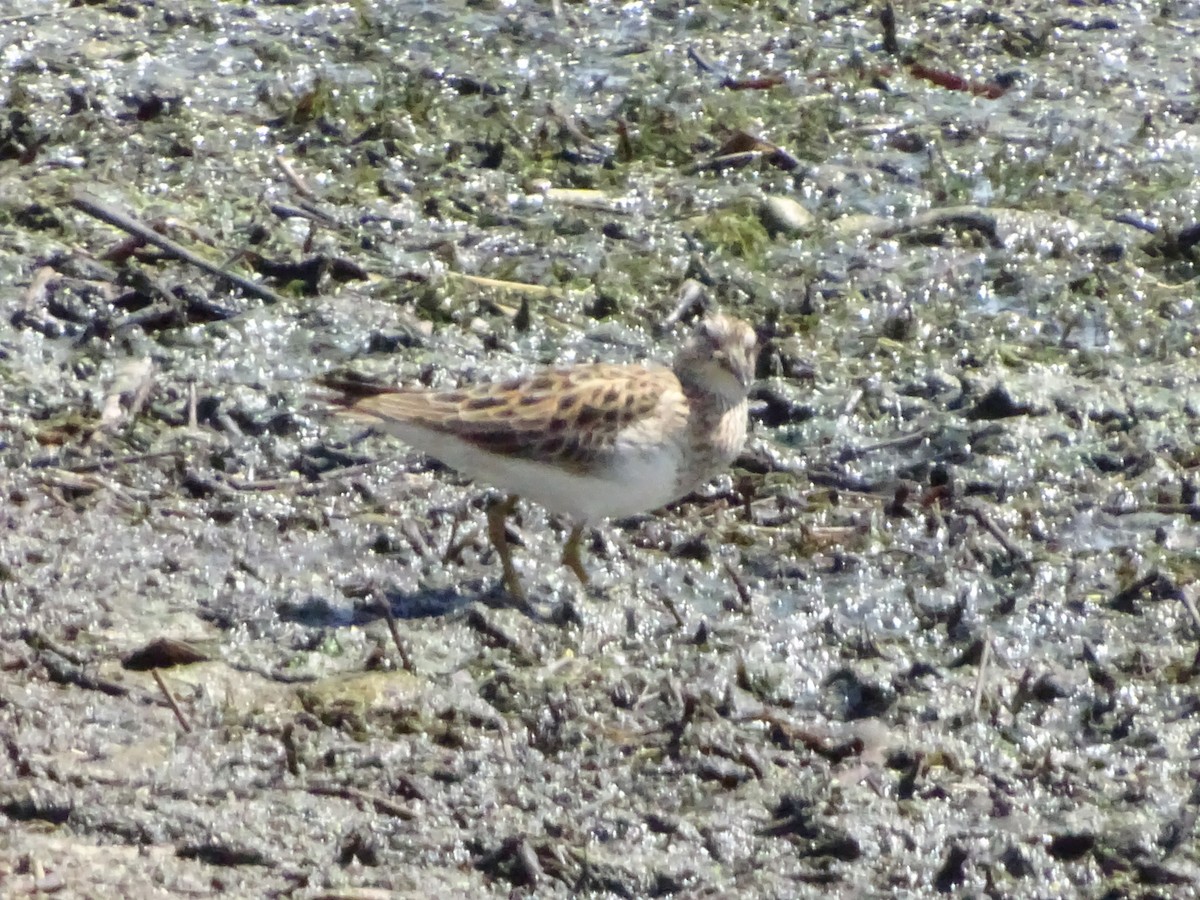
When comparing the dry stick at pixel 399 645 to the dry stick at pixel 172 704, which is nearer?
the dry stick at pixel 172 704

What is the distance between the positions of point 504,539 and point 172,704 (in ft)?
5.80

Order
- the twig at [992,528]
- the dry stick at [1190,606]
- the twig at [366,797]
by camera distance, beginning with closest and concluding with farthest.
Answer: the twig at [366,797]
the dry stick at [1190,606]
the twig at [992,528]

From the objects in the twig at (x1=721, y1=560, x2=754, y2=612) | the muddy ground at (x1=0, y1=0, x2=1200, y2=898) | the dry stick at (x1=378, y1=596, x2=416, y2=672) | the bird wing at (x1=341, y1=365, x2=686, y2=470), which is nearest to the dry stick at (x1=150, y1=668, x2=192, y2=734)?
the muddy ground at (x1=0, y1=0, x2=1200, y2=898)

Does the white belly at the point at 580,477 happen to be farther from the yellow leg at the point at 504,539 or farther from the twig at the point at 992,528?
the twig at the point at 992,528

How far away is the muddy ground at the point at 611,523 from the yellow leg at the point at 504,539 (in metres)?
0.11

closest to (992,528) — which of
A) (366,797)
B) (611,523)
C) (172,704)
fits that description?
(611,523)

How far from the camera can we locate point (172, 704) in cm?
665

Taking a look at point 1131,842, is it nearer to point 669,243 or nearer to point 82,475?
point 82,475

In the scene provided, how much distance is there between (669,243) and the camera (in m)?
10.9

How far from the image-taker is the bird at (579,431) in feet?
25.5

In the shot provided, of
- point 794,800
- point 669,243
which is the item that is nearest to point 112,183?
point 669,243

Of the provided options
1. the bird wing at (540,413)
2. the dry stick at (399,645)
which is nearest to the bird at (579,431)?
the bird wing at (540,413)

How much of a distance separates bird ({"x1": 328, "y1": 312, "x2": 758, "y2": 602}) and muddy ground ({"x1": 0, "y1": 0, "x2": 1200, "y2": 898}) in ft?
1.24

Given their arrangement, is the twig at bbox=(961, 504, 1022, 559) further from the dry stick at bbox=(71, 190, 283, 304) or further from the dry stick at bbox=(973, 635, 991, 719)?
the dry stick at bbox=(71, 190, 283, 304)
